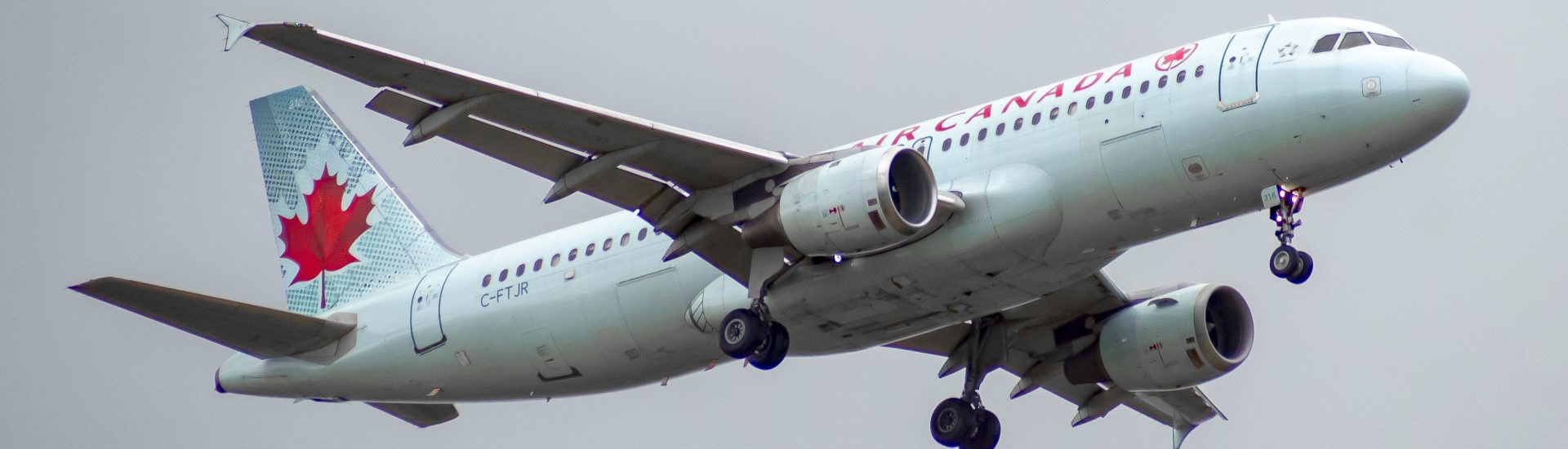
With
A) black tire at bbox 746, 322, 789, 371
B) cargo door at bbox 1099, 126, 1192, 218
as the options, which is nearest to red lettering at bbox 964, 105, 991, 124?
cargo door at bbox 1099, 126, 1192, 218

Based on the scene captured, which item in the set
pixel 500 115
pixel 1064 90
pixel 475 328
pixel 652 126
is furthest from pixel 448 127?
pixel 1064 90

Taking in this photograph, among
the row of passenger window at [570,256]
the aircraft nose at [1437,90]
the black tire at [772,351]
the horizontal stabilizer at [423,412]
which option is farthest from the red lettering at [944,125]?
the horizontal stabilizer at [423,412]

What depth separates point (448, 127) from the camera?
2788 cm

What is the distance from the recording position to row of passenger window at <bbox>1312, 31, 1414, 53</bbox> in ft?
90.0

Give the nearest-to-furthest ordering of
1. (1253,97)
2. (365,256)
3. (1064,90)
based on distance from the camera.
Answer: (1253,97), (1064,90), (365,256)

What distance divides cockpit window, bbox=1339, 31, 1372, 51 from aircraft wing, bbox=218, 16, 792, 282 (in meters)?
7.95

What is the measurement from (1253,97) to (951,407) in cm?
925

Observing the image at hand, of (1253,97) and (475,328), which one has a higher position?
(1253,97)

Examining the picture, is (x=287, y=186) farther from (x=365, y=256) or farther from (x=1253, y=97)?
(x=1253, y=97)

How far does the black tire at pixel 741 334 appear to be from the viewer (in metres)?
29.9

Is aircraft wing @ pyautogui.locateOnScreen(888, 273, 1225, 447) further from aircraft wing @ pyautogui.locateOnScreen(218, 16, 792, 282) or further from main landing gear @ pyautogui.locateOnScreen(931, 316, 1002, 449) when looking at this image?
aircraft wing @ pyautogui.locateOnScreen(218, 16, 792, 282)

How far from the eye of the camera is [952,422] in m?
34.2

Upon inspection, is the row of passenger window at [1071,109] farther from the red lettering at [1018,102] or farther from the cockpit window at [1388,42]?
the cockpit window at [1388,42]

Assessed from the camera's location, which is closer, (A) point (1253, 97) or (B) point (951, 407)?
(A) point (1253, 97)
